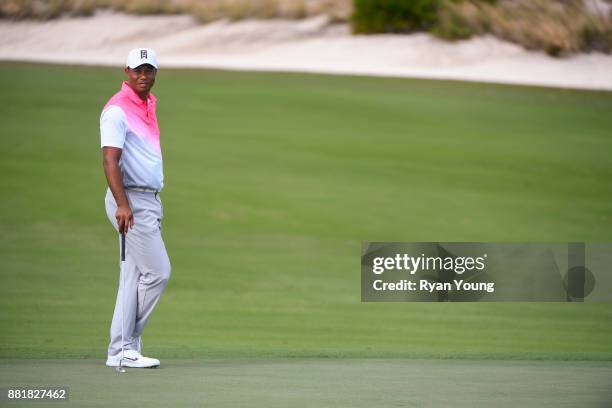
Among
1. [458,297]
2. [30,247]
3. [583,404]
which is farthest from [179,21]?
[583,404]

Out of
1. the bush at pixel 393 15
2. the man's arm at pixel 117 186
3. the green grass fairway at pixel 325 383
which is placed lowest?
the green grass fairway at pixel 325 383

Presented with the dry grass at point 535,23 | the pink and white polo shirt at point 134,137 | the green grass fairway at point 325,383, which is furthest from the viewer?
the dry grass at point 535,23

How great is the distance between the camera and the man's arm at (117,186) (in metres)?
4.99

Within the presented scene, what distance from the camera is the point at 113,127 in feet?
16.6

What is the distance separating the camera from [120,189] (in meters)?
5.01

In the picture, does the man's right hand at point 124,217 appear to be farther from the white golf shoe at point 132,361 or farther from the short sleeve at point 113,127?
the white golf shoe at point 132,361

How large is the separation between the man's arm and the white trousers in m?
0.17

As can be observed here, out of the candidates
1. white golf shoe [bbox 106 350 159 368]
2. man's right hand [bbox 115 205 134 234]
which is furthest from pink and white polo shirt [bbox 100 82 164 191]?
white golf shoe [bbox 106 350 159 368]

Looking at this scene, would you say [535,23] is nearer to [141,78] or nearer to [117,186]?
[141,78]

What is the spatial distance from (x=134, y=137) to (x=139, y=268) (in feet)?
1.84

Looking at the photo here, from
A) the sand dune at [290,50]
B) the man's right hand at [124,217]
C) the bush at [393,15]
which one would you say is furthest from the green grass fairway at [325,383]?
the bush at [393,15]

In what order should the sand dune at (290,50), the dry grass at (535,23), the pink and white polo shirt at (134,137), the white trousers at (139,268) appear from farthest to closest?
the dry grass at (535,23)
the sand dune at (290,50)
the white trousers at (139,268)
the pink and white polo shirt at (134,137)

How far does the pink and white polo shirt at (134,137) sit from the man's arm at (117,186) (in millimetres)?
64

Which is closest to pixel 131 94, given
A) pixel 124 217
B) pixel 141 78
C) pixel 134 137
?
pixel 141 78
